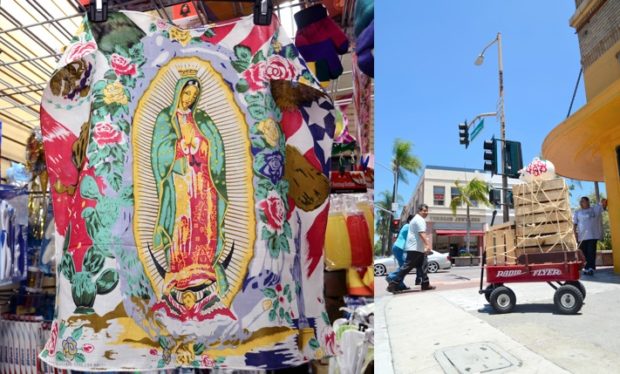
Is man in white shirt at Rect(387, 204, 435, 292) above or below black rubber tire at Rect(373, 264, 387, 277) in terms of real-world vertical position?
above

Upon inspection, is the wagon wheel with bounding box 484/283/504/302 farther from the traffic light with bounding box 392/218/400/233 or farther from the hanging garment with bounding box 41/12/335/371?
the hanging garment with bounding box 41/12/335/371

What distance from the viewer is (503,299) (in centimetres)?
96

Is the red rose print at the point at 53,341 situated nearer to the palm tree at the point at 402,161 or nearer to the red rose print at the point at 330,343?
the red rose print at the point at 330,343

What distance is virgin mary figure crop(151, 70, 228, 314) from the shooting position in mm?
812

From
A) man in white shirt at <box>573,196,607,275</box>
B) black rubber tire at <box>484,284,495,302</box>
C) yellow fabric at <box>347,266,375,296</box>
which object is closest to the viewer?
man in white shirt at <box>573,196,607,275</box>

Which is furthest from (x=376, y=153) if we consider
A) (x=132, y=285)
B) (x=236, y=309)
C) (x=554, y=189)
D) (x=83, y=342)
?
(x=83, y=342)

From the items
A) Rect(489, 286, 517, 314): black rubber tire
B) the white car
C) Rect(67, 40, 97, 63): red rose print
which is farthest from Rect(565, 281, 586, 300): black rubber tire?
Rect(67, 40, 97, 63): red rose print

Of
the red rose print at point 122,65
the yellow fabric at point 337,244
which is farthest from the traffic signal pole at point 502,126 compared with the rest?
the red rose print at point 122,65

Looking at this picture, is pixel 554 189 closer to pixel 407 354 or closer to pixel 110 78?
pixel 407 354

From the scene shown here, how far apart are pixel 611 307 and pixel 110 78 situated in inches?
39.8

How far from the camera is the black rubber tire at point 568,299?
84 cm

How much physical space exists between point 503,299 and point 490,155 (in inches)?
12.1

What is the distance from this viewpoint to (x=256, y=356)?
30.7 inches

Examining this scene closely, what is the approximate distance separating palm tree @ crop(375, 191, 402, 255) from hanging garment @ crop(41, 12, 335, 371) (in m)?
0.17
